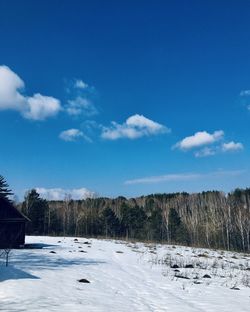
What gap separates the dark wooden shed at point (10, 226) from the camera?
32.2 meters

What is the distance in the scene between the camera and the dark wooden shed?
1270 inches

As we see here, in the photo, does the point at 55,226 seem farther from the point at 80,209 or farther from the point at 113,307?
the point at 113,307

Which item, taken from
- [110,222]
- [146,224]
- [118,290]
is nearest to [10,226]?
[118,290]

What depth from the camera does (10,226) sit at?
33.0 m

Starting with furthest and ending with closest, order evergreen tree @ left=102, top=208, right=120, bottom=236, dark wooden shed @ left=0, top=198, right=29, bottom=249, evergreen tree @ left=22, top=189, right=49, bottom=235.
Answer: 1. evergreen tree @ left=102, top=208, right=120, bottom=236
2. evergreen tree @ left=22, top=189, right=49, bottom=235
3. dark wooden shed @ left=0, top=198, right=29, bottom=249

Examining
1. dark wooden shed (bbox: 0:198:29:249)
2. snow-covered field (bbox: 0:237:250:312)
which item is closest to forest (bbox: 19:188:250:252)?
dark wooden shed (bbox: 0:198:29:249)

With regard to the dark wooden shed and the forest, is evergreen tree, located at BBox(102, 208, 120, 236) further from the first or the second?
the dark wooden shed

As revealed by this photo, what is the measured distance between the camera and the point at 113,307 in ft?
33.0

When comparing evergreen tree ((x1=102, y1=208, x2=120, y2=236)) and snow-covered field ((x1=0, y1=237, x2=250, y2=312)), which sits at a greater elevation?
evergreen tree ((x1=102, y1=208, x2=120, y2=236))

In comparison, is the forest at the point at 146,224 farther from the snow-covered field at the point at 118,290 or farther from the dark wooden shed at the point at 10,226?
the snow-covered field at the point at 118,290

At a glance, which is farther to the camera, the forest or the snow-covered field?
the forest

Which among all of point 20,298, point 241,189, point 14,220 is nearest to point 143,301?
point 20,298

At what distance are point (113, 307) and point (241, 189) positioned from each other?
309ft

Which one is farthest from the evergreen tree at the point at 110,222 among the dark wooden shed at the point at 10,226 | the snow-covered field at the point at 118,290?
the snow-covered field at the point at 118,290
